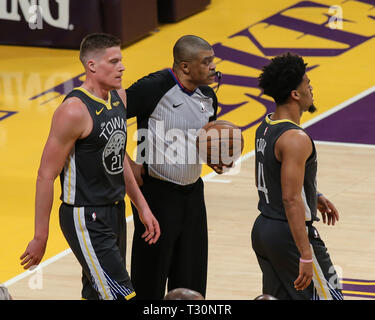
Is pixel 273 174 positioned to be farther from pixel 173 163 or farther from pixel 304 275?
pixel 173 163

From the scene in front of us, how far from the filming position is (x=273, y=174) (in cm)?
526

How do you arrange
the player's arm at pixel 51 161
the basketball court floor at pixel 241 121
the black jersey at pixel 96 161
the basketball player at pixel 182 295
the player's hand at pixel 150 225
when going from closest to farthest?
the basketball player at pixel 182 295 → the player's arm at pixel 51 161 → the black jersey at pixel 96 161 → the player's hand at pixel 150 225 → the basketball court floor at pixel 241 121

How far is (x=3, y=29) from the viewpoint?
1368cm

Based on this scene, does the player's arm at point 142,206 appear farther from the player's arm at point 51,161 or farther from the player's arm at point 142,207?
the player's arm at point 51,161

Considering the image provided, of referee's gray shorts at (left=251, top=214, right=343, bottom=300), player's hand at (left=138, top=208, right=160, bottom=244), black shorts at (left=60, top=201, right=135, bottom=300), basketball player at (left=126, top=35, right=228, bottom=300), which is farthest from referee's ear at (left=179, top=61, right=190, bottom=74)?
referee's gray shorts at (left=251, top=214, right=343, bottom=300)

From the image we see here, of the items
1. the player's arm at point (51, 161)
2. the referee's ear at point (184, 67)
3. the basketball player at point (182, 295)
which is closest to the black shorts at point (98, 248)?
the player's arm at point (51, 161)

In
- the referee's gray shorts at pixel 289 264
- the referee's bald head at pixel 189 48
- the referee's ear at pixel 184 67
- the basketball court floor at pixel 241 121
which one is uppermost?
the referee's bald head at pixel 189 48

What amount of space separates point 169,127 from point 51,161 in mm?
1080

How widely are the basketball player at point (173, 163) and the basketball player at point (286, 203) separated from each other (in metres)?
0.77

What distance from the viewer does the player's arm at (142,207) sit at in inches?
224

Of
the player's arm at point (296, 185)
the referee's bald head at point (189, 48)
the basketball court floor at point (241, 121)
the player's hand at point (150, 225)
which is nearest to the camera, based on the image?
the player's arm at point (296, 185)

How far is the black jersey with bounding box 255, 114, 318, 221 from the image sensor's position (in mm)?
5230

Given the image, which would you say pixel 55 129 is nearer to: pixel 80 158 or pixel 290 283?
pixel 80 158

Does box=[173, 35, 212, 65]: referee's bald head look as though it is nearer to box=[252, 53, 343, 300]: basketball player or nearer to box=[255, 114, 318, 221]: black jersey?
box=[252, 53, 343, 300]: basketball player
